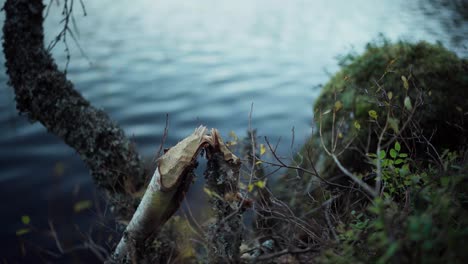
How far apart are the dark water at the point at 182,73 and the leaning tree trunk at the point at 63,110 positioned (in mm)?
1811

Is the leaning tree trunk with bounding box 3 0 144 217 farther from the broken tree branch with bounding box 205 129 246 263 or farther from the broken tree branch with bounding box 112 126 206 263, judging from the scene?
the broken tree branch with bounding box 205 129 246 263

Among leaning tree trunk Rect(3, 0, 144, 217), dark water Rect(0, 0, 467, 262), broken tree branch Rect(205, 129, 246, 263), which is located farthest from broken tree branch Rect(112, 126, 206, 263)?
dark water Rect(0, 0, 467, 262)

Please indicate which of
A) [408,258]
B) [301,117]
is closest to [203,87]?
[301,117]

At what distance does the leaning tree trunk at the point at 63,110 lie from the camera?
3.27 metres

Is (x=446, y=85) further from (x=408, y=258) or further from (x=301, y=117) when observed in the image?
(x=301, y=117)

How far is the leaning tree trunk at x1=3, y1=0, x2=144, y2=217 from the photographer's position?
3.27m

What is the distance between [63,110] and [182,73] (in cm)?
592

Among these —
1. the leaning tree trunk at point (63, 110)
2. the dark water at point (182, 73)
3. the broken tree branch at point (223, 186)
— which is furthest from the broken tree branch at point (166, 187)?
the dark water at point (182, 73)

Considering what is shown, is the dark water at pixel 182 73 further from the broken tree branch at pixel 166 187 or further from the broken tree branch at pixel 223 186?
the broken tree branch at pixel 223 186

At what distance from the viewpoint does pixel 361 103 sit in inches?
158

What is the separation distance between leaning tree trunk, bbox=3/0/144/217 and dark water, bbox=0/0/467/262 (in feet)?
5.94

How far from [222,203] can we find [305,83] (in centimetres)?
704

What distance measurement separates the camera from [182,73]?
912 centimetres

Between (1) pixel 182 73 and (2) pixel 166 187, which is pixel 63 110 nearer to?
(2) pixel 166 187
